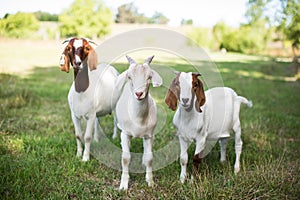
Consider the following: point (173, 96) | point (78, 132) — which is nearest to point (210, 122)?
point (173, 96)

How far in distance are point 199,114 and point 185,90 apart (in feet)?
1.68

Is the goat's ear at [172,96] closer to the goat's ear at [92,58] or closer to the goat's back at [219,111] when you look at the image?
the goat's back at [219,111]

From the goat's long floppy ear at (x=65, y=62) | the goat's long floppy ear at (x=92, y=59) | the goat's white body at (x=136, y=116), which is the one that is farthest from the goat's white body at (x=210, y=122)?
the goat's long floppy ear at (x=65, y=62)

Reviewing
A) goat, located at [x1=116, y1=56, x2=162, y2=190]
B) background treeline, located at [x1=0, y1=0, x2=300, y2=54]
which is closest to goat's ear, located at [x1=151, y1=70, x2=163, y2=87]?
goat, located at [x1=116, y1=56, x2=162, y2=190]

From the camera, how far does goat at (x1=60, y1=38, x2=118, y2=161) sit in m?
3.87

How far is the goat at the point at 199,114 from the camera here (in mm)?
3365

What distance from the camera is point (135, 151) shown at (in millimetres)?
4879

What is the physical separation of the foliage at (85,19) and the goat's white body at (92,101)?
32470 millimetres

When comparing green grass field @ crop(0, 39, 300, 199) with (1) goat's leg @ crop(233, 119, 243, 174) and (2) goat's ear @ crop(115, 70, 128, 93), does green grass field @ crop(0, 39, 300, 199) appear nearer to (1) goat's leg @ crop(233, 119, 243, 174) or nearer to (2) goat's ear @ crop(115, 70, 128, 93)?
(1) goat's leg @ crop(233, 119, 243, 174)

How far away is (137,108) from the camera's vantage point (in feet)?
11.7

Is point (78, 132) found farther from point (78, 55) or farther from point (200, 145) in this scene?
point (200, 145)

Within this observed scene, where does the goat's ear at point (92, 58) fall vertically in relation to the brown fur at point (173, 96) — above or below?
above

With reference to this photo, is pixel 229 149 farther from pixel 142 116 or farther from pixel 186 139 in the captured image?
pixel 142 116

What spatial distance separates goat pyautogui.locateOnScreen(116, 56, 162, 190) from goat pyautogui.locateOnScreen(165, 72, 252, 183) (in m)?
0.26
